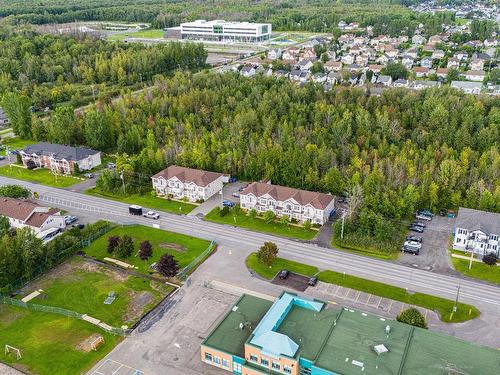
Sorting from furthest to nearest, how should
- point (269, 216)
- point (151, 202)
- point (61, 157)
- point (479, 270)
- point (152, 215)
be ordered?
point (61, 157)
point (151, 202)
point (152, 215)
point (269, 216)
point (479, 270)

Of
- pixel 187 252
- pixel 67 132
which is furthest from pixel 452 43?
pixel 187 252

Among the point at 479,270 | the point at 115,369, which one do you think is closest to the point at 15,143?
the point at 115,369

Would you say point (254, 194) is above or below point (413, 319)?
above

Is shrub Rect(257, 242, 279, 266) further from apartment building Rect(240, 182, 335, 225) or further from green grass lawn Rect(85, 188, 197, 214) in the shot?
green grass lawn Rect(85, 188, 197, 214)

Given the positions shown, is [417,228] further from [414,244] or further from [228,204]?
[228,204]

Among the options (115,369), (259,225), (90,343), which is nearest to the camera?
(115,369)

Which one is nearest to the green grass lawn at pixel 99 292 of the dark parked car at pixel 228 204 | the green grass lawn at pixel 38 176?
the dark parked car at pixel 228 204

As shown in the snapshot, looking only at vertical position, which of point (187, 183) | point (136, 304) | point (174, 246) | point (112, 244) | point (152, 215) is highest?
point (187, 183)
